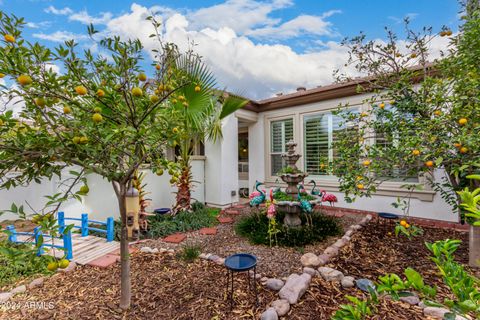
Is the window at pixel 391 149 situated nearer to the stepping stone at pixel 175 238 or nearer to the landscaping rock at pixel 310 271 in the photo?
the landscaping rock at pixel 310 271

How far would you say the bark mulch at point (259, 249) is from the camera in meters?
2.70

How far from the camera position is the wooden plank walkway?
299 centimetres

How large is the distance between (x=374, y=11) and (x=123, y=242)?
5444mm

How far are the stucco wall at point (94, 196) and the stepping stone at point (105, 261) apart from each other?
1.12 m

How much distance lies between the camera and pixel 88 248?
3.28 metres

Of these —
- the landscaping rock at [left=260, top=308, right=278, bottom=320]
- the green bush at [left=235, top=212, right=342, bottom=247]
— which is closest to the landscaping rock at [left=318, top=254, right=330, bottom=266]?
the green bush at [left=235, top=212, right=342, bottom=247]

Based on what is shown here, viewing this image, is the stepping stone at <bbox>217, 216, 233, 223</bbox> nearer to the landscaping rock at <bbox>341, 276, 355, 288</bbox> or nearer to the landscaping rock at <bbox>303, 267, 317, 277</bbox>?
the landscaping rock at <bbox>303, 267, 317, 277</bbox>

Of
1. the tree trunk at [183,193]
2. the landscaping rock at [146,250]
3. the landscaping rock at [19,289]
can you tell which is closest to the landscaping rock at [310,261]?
the landscaping rock at [146,250]

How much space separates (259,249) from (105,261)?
209 cm

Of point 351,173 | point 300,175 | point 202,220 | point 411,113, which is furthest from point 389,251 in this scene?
point 202,220

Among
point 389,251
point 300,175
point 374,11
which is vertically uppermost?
point 374,11

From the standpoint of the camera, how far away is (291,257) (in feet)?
9.80

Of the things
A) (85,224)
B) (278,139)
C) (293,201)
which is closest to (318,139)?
(278,139)

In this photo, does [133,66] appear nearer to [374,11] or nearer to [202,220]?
[202,220]
